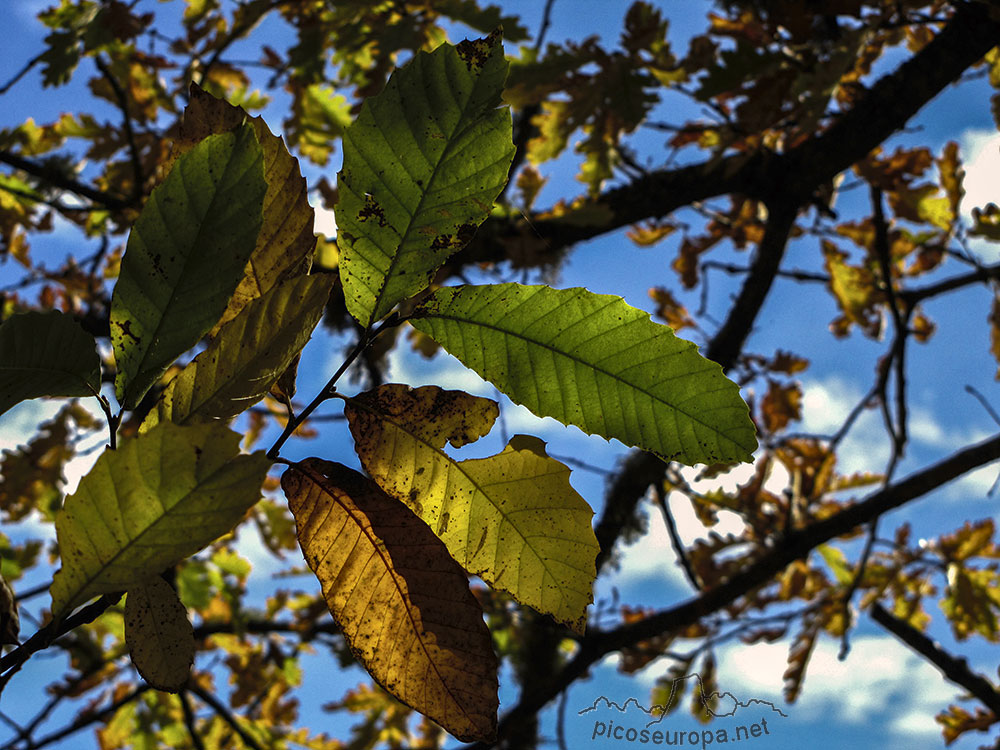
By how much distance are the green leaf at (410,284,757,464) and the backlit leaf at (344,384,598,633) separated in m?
0.04

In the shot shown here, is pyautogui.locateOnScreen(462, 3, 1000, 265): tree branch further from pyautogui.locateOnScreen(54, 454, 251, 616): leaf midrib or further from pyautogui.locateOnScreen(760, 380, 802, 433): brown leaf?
pyautogui.locateOnScreen(54, 454, 251, 616): leaf midrib

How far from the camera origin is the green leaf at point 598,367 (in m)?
0.42

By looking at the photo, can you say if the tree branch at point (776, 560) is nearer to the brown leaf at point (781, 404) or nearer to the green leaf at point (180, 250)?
the brown leaf at point (781, 404)

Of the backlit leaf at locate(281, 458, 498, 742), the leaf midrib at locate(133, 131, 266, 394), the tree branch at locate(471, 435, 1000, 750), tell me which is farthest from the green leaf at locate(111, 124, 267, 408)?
the tree branch at locate(471, 435, 1000, 750)

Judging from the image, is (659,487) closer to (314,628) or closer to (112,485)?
(314,628)

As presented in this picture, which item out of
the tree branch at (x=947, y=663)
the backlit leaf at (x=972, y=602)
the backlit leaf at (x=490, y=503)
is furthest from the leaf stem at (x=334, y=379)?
the backlit leaf at (x=972, y=602)

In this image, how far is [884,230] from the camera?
2.20 metres

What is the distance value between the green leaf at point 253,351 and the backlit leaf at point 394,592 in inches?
2.5

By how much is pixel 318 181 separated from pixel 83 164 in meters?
0.90

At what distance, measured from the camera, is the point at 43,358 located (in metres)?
0.41

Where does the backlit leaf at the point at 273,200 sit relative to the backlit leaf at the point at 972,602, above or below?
below

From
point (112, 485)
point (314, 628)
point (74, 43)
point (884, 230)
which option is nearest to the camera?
point (112, 485)

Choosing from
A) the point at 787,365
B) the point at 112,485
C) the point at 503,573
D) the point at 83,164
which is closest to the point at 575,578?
the point at 503,573

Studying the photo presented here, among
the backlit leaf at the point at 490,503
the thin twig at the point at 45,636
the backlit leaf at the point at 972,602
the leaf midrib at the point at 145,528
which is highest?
the backlit leaf at the point at 972,602
